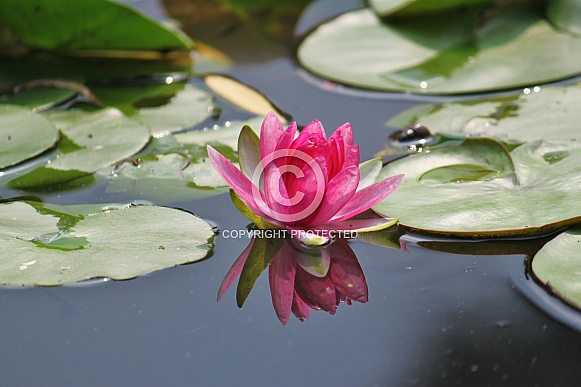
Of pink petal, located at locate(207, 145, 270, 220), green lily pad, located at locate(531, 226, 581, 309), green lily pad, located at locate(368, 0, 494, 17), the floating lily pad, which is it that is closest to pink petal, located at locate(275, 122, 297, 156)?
pink petal, located at locate(207, 145, 270, 220)

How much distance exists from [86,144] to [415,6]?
1.17 m

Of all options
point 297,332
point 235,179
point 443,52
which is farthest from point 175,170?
point 443,52

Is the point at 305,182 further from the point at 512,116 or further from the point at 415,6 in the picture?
the point at 415,6

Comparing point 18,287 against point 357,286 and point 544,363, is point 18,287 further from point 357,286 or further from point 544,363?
point 544,363

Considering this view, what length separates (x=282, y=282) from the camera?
1307 mm

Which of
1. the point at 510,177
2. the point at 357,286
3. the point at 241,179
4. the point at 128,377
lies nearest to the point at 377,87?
the point at 510,177

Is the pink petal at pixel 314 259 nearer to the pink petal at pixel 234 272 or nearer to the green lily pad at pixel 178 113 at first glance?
the pink petal at pixel 234 272

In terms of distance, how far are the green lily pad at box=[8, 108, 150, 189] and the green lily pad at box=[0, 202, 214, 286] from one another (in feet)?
0.59

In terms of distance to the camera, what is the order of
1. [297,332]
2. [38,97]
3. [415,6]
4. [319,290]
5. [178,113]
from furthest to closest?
1. [415,6]
2. [38,97]
3. [178,113]
4. [319,290]
5. [297,332]

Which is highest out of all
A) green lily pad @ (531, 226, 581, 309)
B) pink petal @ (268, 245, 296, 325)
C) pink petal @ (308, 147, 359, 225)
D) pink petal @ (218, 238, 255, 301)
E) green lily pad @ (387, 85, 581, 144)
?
pink petal @ (308, 147, 359, 225)

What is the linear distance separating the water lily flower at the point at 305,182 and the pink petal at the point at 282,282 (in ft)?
0.18

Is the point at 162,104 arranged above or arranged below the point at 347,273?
above

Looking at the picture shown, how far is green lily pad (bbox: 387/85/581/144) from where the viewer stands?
5.65ft

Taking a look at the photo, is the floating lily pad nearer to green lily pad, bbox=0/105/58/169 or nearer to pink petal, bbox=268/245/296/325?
green lily pad, bbox=0/105/58/169
